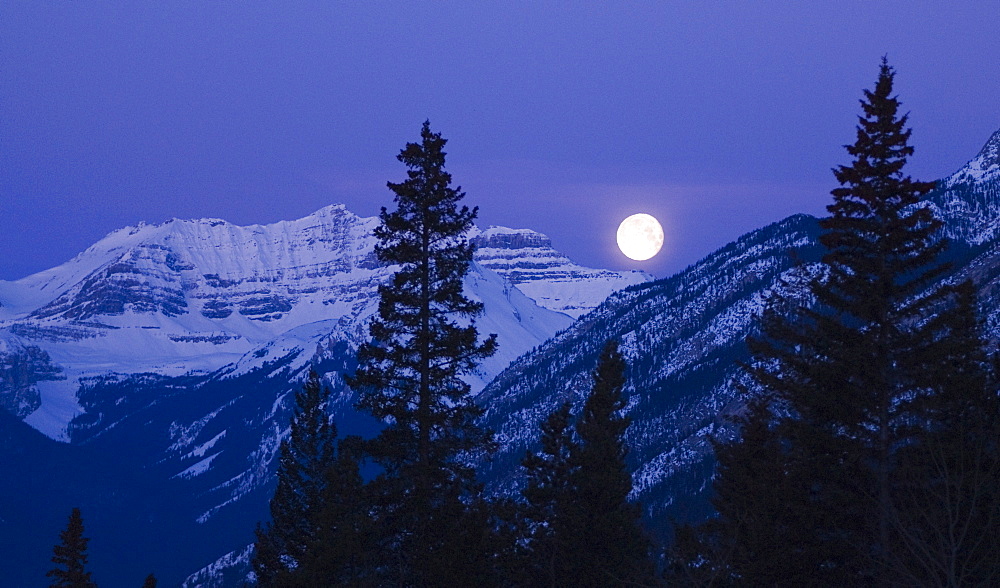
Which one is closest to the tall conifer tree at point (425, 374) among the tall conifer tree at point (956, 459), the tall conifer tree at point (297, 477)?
the tall conifer tree at point (956, 459)

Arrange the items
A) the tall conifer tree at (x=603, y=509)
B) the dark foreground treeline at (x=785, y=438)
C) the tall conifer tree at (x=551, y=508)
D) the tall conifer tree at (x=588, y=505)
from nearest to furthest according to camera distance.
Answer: the dark foreground treeline at (x=785, y=438), the tall conifer tree at (x=551, y=508), the tall conifer tree at (x=588, y=505), the tall conifer tree at (x=603, y=509)

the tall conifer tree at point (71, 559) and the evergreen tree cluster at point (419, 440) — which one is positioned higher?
the evergreen tree cluster at point (419, 440)

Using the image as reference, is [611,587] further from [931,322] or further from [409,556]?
[931,322]

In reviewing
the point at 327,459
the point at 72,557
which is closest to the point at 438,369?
the point at 327,459

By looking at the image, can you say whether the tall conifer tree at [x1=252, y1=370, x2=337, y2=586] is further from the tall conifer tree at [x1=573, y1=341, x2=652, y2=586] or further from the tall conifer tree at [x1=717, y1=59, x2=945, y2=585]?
the tall conifer tree at [x1=717, y1=59, x2=945, y2=585]

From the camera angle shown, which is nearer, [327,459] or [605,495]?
[605,495]

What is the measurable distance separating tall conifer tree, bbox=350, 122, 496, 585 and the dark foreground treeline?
0.20 feet

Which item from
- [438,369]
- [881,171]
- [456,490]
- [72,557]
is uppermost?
[881,171]

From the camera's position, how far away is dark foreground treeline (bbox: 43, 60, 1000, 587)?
26797 millimetres

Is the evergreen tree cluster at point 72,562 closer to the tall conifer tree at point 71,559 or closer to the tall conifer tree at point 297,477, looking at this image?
the tall conifer tree at point 71,559

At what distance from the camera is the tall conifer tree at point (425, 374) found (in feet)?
101

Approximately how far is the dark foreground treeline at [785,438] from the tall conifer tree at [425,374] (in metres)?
0.06

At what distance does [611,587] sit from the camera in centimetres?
3684

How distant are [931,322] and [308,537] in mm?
23845
